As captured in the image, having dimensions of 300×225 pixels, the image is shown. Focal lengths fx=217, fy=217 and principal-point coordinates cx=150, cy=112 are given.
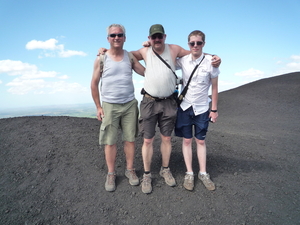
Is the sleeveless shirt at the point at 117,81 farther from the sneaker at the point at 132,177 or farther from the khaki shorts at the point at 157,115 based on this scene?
the sneaker at the point at 132,177

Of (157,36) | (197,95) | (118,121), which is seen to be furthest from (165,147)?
(157,36)

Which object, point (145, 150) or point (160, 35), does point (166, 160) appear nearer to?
point (145, 150)

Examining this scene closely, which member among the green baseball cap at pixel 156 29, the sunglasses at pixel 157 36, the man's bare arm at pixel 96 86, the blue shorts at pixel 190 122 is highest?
the green baseball cap at pixel 156 29

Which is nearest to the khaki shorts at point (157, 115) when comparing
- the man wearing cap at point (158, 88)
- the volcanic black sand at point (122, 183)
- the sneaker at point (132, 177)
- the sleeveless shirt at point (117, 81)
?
the man wearing cap at point (158, 88)

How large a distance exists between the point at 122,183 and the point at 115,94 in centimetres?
170

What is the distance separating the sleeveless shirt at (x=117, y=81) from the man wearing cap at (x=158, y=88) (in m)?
0.28

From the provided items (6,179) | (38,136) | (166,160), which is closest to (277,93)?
(166,160)

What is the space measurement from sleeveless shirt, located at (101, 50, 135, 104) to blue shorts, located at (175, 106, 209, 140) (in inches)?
39.2

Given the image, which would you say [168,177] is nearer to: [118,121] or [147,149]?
[147,149]

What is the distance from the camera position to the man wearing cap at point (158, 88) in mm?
3514

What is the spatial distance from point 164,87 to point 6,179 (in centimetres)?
364

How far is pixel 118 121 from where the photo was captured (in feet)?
12.6

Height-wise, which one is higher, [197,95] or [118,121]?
[197,95]

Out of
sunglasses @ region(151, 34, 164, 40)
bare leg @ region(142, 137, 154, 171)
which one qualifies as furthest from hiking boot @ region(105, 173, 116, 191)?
sunglasses @ region(151, 34, 164, 40)
